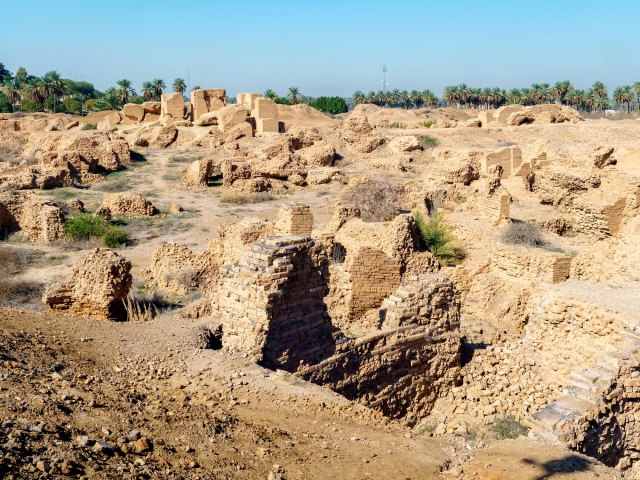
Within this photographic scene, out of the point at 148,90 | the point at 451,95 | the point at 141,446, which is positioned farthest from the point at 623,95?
the point at 141,446

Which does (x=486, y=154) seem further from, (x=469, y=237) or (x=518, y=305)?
(x=518, y=305)

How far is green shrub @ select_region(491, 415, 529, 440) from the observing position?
6.61 meters

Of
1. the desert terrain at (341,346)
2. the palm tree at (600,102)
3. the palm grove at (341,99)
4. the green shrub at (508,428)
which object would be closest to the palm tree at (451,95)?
the palm grove at (341,99)

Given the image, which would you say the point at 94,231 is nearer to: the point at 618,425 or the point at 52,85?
the point at 618,425

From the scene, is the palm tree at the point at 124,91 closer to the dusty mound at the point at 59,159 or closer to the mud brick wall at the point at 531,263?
the dusty mound at the point at 59,159

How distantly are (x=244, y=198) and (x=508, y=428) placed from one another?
17989 mm

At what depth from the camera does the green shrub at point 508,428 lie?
21.7 ft

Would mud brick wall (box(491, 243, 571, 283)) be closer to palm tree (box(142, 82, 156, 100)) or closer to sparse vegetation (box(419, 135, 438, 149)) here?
sparse vegetation (box(419, 135, 438, 149))

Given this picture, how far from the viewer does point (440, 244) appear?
13414mm

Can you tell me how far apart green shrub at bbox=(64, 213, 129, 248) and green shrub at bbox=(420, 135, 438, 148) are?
66.8 feet

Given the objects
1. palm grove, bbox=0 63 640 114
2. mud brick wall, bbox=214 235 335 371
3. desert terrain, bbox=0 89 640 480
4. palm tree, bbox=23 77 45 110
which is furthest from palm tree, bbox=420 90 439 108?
mud brick wall, bbox=214 235 335 371

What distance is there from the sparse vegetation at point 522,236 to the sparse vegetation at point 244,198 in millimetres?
11305

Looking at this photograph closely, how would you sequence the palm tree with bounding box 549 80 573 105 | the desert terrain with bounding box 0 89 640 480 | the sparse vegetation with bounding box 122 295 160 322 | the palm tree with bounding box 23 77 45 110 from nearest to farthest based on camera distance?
the desert terrain with bounding box 0 89 640 480 < the sparse vegetation with bounding box 122 295 160 322 < the palm tree with bounding box 23 77 45 110 < the palm tree with bounding box 549 80 573 105

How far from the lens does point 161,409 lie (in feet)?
17.3
